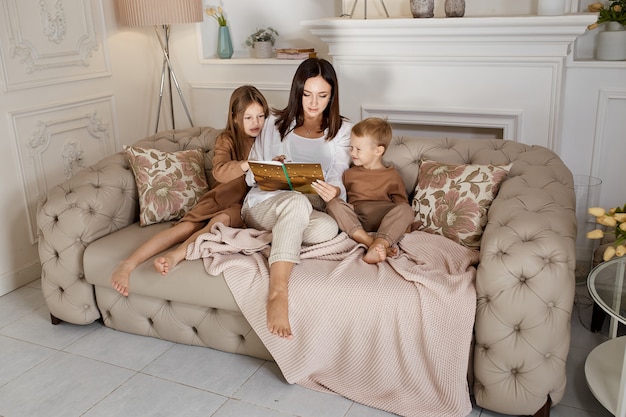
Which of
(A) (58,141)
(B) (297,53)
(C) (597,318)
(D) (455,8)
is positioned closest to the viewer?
(C) (597,318)

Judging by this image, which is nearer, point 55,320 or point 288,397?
point 288,397

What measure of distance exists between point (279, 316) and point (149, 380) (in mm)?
611

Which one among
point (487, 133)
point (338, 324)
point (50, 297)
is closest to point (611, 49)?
point (487, 133)

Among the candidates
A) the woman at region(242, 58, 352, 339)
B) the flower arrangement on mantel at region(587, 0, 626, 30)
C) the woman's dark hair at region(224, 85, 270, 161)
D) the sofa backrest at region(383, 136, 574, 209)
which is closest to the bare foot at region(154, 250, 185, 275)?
the woman at region(242, 58, 352, 339)

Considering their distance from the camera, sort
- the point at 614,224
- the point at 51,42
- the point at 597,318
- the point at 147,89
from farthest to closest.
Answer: the point at 147,89 < the point at 51,42 < the point at 597,318 < the point at 614,224

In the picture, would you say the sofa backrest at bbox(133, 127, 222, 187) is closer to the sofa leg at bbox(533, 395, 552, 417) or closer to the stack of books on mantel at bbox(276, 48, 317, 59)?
the stack of books on mantel at bbox(276, 48, 317, 59)

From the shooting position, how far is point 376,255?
7.39ft

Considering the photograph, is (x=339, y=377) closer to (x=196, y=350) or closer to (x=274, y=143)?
(x=196, y=350)

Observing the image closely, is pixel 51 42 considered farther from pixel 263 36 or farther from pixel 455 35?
pixel 455 35

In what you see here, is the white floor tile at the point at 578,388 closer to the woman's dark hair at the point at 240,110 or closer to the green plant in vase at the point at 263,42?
the woman's dark hair at the point at 240,110

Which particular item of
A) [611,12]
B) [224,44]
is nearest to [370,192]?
[611,12]

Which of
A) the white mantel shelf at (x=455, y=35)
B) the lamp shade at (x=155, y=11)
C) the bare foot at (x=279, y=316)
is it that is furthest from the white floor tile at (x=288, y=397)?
the lamp shade at (x=155, y=11)

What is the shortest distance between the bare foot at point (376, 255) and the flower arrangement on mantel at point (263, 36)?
2.09m

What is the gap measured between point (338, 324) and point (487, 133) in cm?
187
